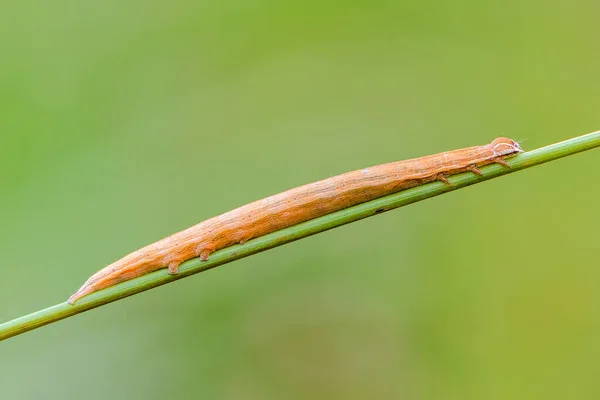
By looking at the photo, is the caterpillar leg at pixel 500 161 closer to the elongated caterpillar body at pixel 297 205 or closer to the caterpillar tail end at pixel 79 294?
the elongated caterpillar body at pixel 297 205

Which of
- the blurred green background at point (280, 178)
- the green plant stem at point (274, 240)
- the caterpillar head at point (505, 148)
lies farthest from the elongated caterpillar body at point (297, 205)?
the blurred green background at point (280, 178)

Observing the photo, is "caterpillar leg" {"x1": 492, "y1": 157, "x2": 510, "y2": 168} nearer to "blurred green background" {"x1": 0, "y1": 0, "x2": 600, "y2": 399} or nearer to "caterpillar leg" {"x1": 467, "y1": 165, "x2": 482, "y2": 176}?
"caterpillar leg" {"x1": 467, "y1": 165, "x2": 482, "y2": 176}

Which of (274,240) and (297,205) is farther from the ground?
(297,205)

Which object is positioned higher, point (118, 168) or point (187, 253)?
point (118, 168)

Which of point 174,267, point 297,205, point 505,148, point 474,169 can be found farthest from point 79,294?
point 505,148

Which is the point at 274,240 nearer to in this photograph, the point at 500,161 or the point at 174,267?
the point at 174,267

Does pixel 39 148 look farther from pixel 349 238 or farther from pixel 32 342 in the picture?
pixel 349 238

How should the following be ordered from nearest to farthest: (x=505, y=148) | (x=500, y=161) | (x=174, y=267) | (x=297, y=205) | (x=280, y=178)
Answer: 1. (x=174, y=267)
2. (x=500, y=161)
3. (x=505, y=148)
4. (x=297, y=205)
5. (x=280, y=178)

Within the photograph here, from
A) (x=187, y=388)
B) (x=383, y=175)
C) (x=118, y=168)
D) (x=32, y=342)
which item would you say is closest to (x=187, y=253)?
(x=383, y=175)
